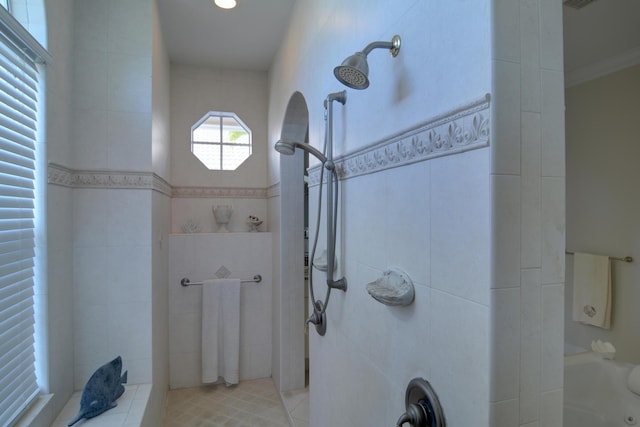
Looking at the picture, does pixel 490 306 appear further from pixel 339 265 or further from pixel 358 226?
pixel 339 265

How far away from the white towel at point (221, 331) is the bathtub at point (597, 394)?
7.91ft

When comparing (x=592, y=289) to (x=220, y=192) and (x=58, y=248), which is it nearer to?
(x=220, y=192)

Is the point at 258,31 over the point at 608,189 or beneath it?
over

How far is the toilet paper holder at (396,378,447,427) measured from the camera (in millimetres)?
814

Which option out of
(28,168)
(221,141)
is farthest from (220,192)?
(28,168)

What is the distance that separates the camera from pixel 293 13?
7.61 ft

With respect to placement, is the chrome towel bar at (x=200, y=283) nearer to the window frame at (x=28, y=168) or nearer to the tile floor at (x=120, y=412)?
the tile floor at (x=120, y=412)

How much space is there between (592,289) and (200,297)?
10.0 feet

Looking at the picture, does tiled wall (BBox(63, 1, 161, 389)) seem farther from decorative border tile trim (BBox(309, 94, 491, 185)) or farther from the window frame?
decorative border tile trim (BBox(309, 94, 491, 185))

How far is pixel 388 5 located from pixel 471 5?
415 mm

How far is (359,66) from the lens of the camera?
0.97 metres

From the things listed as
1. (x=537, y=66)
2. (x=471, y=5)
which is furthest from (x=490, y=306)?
(x=471, y=5)

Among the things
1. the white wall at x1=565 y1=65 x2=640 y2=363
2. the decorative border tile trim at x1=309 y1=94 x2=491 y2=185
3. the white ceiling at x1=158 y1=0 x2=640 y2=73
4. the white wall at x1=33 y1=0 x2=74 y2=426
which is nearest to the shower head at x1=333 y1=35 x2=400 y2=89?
the decorative border tile trim at x1=309 y1=94 x2=491 y2=185

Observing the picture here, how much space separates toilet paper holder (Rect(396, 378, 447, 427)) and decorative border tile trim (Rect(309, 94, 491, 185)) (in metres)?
0.61
